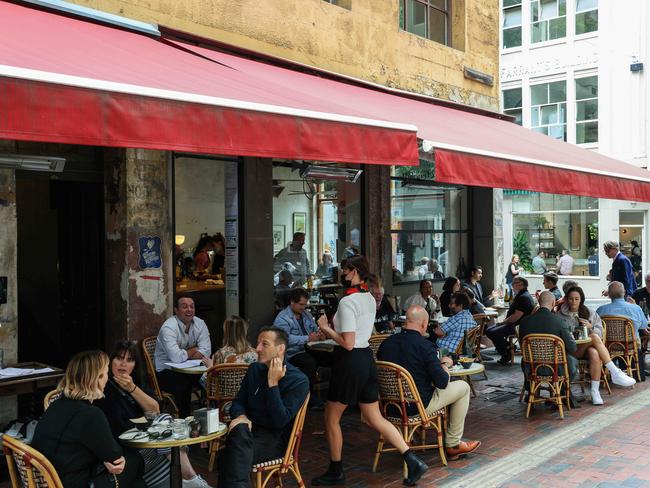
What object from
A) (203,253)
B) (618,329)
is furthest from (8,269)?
(618,329)

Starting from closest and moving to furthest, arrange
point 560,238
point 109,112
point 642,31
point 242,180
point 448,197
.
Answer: point 109,112 < point 242,180 < point 448,197 < point 642,31 < point 560,238

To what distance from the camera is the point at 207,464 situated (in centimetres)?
587

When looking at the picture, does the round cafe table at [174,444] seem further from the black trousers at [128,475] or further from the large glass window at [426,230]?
the large glass window at [426,230]

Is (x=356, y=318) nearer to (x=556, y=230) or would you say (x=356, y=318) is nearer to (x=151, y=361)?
(x=151, y=361)

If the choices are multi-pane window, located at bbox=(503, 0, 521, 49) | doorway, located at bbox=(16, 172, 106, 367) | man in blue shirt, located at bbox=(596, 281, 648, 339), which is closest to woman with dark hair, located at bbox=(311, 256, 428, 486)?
doorway, located at bbox=(16, 172, 106, 367)

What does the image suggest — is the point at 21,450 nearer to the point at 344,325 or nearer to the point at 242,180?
the point at 344,325

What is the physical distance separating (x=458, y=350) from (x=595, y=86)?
62.7 ft

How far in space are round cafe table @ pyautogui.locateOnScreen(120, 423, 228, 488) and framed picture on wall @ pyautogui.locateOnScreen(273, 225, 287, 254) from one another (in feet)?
15.2

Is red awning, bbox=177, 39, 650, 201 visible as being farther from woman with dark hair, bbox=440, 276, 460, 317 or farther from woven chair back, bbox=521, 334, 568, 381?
woman with dark hair, bbox=440, 276, 460, 317

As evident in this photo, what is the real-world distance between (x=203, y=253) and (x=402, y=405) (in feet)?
12.6

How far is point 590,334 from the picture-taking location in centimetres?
814

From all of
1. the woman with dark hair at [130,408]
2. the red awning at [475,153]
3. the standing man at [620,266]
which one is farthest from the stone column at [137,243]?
the standing man at [620,266]

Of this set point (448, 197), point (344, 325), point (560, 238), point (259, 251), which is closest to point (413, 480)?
point (344, 325)

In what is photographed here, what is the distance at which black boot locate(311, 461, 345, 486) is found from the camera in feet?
17.6
